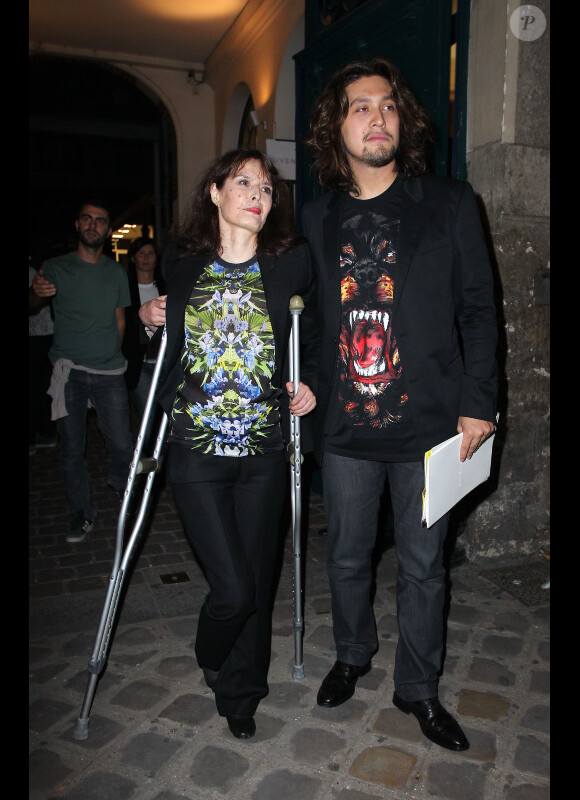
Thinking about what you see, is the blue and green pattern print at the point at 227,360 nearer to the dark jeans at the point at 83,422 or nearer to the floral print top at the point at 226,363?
the floral print top at the point at 226,363

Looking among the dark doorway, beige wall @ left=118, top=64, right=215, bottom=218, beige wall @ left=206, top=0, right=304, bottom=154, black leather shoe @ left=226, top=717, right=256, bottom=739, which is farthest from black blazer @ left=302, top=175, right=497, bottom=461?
beige wall @ left=118, top=64, right=215, bottom=218

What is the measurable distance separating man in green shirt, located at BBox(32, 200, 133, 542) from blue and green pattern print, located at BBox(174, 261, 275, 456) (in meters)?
2.65

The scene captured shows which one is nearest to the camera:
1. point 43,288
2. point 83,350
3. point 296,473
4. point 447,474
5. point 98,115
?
point 447,474

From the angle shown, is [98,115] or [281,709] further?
[98,115]

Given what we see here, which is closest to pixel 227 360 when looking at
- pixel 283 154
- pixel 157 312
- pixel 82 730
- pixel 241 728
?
pixel 157 312

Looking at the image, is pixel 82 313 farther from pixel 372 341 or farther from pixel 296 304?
pixel 372 341

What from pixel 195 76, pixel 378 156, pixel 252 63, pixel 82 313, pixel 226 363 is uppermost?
pixel 195 76

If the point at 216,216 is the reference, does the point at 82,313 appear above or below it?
below

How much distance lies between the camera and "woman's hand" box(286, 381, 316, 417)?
8.96 ft

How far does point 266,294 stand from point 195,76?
1033 centimetres

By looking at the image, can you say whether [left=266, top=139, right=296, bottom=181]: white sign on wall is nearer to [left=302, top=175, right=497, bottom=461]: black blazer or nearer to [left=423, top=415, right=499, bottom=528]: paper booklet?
[left=302, top=175, right=497, bottom=461]: black blazer

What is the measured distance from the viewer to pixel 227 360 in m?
2.51

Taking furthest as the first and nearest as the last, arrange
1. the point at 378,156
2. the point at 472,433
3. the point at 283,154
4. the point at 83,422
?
the point at 283,154
the point at 83,422
the point at 378,156
the point at 472,433

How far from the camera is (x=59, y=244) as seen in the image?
2264 cm
